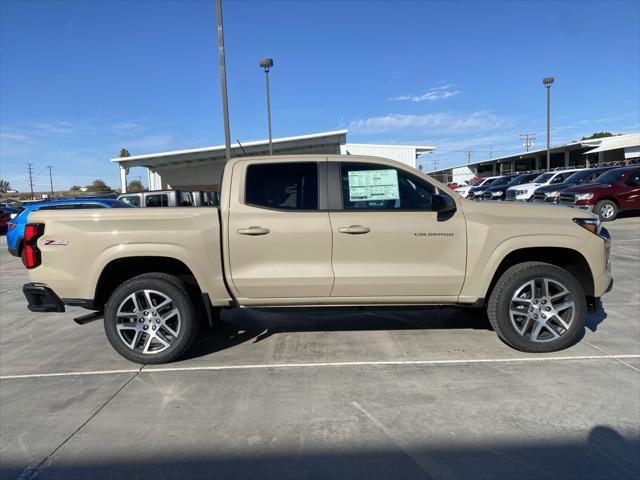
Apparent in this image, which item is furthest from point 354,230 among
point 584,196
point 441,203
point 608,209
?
point 608,209

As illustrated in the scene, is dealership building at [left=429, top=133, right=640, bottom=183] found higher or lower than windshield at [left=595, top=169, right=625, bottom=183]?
higher

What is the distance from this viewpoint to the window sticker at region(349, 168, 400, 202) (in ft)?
14.8

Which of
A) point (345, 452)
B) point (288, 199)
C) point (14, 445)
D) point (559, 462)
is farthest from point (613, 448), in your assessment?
point (14, 445)

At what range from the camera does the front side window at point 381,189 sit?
4480mm

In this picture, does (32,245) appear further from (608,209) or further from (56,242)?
(608,209)

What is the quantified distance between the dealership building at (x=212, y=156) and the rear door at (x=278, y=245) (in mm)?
30300

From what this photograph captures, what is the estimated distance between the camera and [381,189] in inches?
178

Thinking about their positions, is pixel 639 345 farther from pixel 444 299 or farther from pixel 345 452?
pixel 345 452

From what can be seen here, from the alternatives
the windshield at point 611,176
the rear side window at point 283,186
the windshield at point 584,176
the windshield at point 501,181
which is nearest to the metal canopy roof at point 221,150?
the windshield at point 501,181

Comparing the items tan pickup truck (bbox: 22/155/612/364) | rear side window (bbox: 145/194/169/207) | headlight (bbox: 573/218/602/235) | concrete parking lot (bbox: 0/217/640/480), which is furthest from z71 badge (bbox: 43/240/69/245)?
rear side window (bbox: 145/194/169/207)

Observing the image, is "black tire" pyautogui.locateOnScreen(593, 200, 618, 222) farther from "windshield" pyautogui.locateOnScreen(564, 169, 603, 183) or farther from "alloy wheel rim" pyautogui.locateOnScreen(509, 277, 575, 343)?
"alloy wheel rim" pyautogui.locateOnScreen(509, 277, 575, 343)

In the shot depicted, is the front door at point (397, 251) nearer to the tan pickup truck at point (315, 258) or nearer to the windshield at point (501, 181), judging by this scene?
the tan pickup truck at point (315, 258)

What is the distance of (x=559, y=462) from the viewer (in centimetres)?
280

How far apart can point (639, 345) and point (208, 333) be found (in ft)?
15.0
